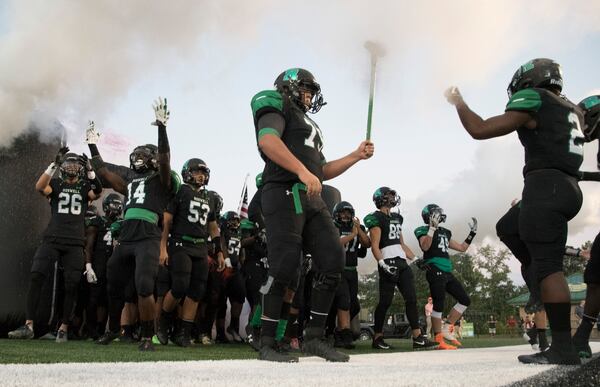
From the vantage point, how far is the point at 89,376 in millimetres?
2336

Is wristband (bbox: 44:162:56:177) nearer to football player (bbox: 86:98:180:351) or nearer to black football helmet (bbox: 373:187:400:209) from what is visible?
football player (bbox: 86:98:180:351)

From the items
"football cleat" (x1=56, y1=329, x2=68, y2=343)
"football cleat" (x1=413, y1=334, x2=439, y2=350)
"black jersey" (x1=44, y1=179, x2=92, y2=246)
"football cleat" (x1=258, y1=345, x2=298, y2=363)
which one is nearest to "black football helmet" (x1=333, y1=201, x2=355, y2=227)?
"football cleat" (x1=413, y1=334, x2=439, y2=350)

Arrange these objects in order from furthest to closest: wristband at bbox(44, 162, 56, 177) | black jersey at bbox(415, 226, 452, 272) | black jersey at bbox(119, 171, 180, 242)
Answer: black jersey at bbox(415, 226, 452, 272), wristband at bbox(44, 162, 56, 177), black jersey at bbox(119, 171, 180, 242)

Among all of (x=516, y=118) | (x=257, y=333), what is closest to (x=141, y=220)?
(x=257, y=333)

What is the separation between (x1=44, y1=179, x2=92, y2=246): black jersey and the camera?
Result: 6879 millimetres

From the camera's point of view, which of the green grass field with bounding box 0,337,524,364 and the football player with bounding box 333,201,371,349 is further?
the football player with bounding box 333,201,371,349

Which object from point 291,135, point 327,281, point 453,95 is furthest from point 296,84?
point 327,281

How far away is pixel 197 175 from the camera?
7.16m

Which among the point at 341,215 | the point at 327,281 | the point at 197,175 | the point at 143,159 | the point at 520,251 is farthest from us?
the point at 341,215

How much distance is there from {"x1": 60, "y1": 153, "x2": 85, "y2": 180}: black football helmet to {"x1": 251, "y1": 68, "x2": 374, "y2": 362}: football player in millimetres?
4007

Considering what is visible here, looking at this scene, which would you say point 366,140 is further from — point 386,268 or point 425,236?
point 425,236

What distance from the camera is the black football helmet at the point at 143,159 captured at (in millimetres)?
6102

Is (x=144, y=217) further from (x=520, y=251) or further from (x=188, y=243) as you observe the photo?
(x=520, y=251)

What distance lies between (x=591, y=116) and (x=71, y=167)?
6061 mm
